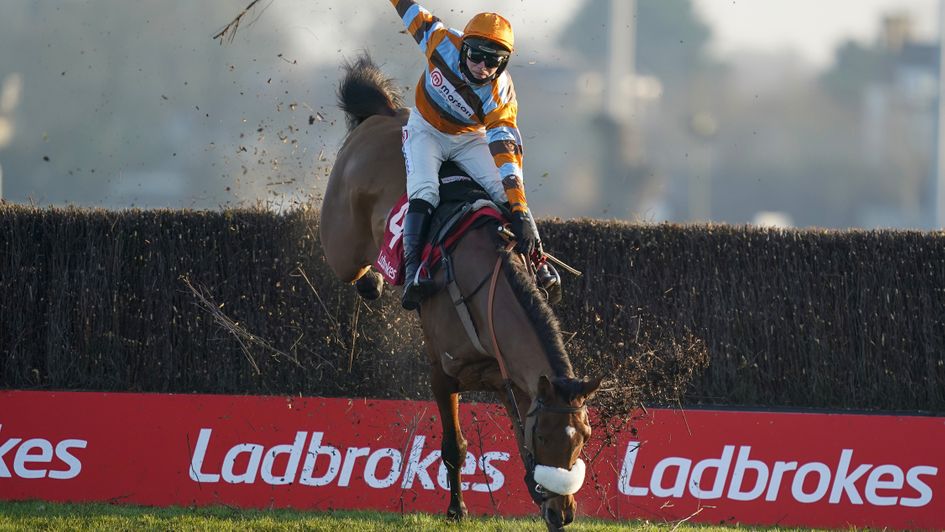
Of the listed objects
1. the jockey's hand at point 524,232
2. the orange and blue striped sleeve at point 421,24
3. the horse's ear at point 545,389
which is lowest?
the horse's ear at point 545,389

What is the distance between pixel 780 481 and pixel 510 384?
8.36 ft

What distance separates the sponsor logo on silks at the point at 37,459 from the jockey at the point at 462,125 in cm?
243

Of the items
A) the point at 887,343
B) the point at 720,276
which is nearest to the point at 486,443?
the point at 720,276

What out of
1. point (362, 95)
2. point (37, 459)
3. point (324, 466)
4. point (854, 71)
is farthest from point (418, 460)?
point (854, 71)

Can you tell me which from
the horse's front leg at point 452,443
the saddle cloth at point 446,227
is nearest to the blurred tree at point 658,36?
the saddle cloth at point 446,227

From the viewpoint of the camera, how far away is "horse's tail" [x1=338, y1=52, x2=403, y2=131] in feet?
22.1

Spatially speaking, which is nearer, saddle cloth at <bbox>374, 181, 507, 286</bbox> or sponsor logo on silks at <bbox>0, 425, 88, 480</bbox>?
→ saddle cloth at <bbox>374, 181, 507, 286</bbox>

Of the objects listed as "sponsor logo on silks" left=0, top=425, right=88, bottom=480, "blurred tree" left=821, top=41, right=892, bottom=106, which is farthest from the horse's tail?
"blurred tree" left=821, top=41, right=892, bottom=106

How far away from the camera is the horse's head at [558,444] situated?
3.86m

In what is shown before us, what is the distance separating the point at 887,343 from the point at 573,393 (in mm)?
4396

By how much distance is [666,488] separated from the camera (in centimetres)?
626

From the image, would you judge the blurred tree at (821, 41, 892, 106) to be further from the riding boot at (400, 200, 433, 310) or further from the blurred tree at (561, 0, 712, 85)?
the riding boot at (400, 200, 433, 310)

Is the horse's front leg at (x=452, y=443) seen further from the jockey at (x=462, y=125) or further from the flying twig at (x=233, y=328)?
the flying twig at (x=233, y=328)

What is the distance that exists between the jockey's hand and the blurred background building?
8445mm
